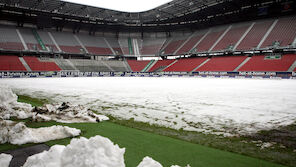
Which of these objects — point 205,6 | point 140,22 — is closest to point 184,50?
point 205,6

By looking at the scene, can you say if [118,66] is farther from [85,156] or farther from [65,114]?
[85,156]

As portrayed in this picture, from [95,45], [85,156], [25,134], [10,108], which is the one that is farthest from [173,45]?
[85,156]

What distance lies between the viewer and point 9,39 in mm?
42125

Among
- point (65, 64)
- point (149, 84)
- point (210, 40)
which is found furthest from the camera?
point (210, 40)

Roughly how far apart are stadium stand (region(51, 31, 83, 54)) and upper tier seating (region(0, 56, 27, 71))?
11.9 m

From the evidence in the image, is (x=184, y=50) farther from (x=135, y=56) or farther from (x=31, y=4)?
(x=31, y=4)

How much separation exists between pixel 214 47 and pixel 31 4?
40.1 metres

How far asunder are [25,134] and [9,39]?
49.0 m

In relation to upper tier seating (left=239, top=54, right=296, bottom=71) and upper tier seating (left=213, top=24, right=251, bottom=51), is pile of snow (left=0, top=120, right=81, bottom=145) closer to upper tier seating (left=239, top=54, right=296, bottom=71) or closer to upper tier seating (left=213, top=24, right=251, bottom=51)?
upper tier seating (left=239, top=54, right=296, bottom=71)

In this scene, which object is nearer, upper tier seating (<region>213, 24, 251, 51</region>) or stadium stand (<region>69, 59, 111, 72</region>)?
upper tier seating (<region>213, 24, 251, 51</region>)

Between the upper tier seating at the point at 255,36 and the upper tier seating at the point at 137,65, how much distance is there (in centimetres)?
2514

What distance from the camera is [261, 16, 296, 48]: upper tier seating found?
114ft

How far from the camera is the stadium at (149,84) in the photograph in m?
3.01

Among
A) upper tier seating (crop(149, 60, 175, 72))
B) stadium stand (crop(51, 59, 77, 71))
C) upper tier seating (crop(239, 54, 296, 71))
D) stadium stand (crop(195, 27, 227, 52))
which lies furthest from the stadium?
upper tier seating (crop(149, 60, 175, 72))
